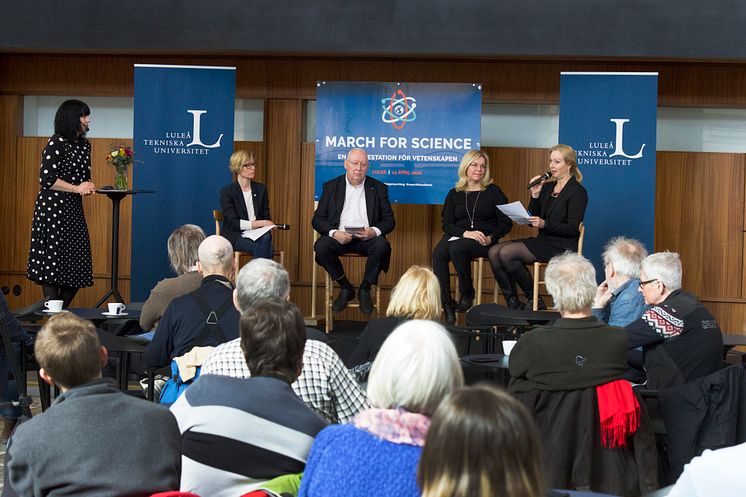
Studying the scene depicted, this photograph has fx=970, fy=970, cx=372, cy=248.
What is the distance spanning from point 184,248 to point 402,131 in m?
3.44

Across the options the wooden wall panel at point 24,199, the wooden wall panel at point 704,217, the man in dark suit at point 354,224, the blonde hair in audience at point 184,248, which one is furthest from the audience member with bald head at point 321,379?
the wooden wall panel at point 24,199

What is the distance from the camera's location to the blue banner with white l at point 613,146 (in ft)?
25.6

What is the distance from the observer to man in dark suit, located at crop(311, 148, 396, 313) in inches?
287

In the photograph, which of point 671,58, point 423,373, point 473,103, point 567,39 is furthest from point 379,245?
point 423,373

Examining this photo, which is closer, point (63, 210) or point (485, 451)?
point (485, 451)

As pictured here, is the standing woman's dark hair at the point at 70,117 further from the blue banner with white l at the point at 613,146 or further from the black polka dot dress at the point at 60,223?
the blue banner with white l at the point at 613,146

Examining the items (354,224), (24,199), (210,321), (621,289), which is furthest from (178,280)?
(24,199)

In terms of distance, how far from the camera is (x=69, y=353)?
236cm

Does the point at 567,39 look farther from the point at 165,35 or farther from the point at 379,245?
the point at 165,35

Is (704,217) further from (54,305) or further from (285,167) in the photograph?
(54,305)

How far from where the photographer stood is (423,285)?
411 cm

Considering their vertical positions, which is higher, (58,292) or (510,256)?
(510,256)

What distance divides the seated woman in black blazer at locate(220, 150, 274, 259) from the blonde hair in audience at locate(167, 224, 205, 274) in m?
2.41

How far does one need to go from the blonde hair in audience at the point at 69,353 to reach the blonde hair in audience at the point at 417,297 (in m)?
1.87
